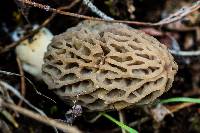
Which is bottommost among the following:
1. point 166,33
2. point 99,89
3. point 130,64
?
point 99,89

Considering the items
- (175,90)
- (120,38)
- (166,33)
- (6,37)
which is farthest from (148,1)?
(6,37)

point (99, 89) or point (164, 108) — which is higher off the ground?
point (164, 108)

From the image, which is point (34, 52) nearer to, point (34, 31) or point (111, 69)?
point (34, 31)

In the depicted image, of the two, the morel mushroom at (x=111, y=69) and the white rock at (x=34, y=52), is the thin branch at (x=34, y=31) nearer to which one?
the white rock at (x=34, y=52)

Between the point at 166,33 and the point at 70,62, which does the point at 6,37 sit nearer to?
the point at 70,62

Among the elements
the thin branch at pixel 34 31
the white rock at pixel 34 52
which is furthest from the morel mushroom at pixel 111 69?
the thin branch at pixel 34 31

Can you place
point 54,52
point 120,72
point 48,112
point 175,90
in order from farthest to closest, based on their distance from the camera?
point 175,90 → point 48,112 → point 54,52 → point 120,72

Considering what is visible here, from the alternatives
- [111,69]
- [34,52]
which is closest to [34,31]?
[34,52]
